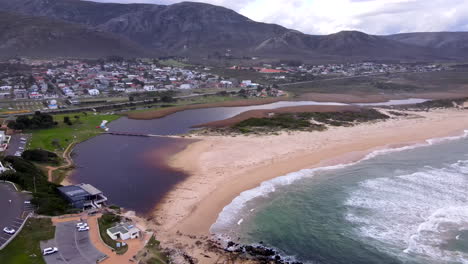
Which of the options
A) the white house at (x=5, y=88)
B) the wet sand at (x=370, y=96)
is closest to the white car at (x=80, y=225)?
the wet sand at (x=370, y=96)

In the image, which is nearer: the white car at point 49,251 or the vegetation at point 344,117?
the white car at point 49,251

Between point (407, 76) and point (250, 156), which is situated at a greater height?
point (407, 76)

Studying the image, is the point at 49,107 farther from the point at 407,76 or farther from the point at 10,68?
the point at 407,76

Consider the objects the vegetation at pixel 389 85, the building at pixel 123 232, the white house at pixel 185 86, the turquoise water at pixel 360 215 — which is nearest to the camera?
the building at pixel 123 232

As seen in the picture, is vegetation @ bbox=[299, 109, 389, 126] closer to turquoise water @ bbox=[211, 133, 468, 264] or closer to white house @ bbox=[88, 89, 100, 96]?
turquoise water @ bbox=[211, 133, 468, 264]

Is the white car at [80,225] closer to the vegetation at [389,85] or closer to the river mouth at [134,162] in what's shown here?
the river mouth at [134,162]

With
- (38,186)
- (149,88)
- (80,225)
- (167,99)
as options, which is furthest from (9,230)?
(149,88)

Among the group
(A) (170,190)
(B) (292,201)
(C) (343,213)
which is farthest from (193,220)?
(C) (343,213)
